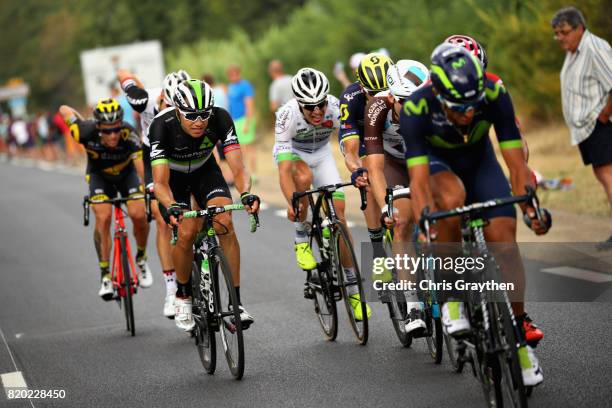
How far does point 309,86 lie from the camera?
828 cm

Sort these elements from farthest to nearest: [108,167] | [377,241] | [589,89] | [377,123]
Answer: [108,167]
[589,89]
[377,241]
[377,123]

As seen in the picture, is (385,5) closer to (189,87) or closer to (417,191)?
(189,87)

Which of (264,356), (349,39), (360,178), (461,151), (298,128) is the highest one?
(349,39)

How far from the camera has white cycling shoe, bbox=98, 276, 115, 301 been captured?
10156 mm

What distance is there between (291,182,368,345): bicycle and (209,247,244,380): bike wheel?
0.93 metres

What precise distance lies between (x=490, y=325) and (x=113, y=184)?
602 centimetres

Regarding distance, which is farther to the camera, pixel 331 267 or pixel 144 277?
pixel 144 277

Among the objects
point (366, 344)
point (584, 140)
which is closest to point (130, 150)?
point (366, 344)

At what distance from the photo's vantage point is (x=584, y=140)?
10.0 metres

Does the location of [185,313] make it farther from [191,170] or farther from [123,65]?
[123,65]

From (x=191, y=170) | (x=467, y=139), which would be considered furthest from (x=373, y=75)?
(x=467, y=139)

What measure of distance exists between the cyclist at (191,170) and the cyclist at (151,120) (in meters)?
0.89

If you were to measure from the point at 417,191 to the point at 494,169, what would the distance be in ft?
2.12

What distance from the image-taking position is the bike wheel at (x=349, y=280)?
7.97 meters
